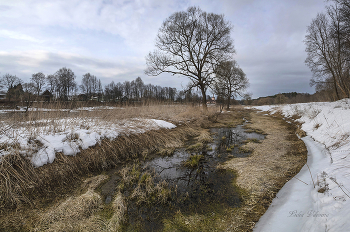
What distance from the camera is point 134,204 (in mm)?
2910

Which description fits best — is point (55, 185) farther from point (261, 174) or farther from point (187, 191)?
point (261, 174)

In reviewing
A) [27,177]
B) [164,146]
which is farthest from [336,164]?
[27,177]

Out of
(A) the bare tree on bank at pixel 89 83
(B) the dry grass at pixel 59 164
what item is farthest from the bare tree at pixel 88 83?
(B) the dry grass at pixel 59 164

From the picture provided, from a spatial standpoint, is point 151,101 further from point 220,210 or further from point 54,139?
point 220,210

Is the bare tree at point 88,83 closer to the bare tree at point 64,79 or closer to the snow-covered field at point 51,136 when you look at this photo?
the bare tree at point 64,79

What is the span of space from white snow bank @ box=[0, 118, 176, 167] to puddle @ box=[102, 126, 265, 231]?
1.74 m

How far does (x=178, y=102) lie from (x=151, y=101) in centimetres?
339

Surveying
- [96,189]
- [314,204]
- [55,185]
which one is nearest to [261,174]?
[314,204]

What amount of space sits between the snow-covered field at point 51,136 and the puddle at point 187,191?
1754mm

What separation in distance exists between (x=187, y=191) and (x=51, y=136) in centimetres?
439

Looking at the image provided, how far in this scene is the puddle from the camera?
2.59m

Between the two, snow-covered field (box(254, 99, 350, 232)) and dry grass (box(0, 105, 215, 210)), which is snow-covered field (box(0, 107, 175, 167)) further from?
snow-covered field (box(254, 99, 350, 232))

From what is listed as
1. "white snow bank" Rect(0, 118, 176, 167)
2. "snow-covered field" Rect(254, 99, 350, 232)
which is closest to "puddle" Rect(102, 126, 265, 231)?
"snow-covered field" Rect(254, 99, 350, 232)

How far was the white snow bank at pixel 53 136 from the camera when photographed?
362 cm
